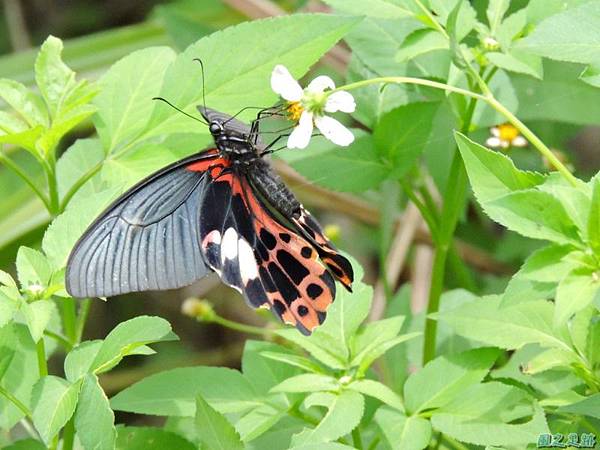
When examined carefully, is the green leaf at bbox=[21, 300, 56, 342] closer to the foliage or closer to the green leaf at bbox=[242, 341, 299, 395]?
the foliage

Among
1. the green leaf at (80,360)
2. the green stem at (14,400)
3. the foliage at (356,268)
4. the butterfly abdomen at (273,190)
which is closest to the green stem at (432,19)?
the foliage at (356,268)

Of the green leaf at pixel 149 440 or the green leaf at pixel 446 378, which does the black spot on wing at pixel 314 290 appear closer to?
the green leaf at pixel 446 378

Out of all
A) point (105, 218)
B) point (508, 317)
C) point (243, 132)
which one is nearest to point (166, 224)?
point (105, 218)

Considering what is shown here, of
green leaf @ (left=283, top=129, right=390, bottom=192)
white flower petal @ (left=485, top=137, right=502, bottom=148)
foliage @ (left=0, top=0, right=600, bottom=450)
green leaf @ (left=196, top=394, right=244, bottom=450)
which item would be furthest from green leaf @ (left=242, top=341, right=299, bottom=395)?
white flower petal @ (left=485, top=137, right=502, bottom=148)

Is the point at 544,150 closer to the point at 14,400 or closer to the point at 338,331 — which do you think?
the point at 338,331

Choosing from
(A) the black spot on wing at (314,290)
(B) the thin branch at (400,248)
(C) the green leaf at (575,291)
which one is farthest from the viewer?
(B) the thin branch at (400,248)

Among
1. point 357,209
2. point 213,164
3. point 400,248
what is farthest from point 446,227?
point 357,209
